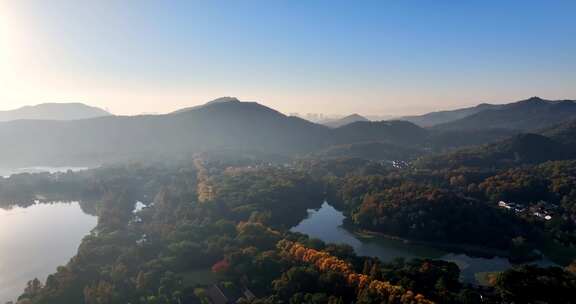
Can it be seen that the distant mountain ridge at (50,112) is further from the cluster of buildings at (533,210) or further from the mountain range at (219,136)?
the cluster of buildings at (533,210)

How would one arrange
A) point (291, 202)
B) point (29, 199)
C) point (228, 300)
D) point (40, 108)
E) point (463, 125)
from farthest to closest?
point (40, 108)
point (463, 125)
point (29, 199)
point (291, 202)
point (228, 300)

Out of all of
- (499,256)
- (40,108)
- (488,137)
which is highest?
(40,108)

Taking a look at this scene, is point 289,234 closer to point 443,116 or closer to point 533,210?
point 533,210

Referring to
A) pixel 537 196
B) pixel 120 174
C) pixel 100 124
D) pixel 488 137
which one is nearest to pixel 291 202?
pixel 537 196

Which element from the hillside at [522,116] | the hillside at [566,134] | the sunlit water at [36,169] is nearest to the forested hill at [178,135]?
the sunlit water at [36,169]

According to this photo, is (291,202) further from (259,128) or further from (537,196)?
(259,128)

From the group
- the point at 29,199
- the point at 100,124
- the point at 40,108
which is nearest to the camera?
the point at 29,199

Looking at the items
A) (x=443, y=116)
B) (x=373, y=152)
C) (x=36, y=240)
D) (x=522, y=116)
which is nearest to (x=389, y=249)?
(x=36, y=240)
